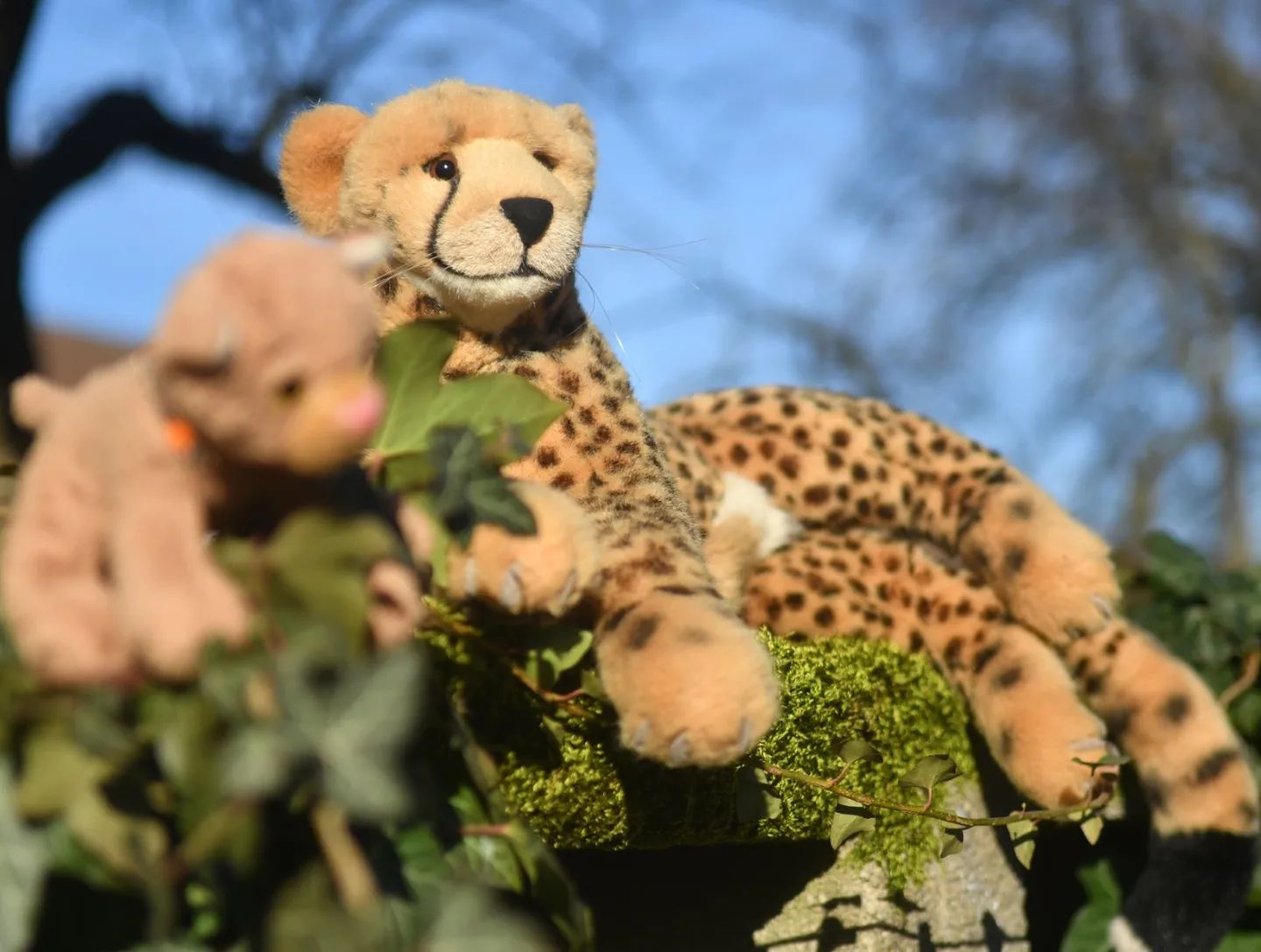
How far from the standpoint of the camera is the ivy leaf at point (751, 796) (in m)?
1.11

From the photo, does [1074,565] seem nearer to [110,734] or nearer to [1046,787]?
[1046,787]

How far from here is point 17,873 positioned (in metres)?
0.61

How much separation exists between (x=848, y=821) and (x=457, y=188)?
2.20 ft

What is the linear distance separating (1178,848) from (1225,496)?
388 inches

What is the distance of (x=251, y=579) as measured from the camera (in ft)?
2.10

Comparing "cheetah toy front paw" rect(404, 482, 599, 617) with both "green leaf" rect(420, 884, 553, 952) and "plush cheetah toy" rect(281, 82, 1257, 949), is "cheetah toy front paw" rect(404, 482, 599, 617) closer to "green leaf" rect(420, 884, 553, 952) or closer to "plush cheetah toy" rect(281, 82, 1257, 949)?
"plush cheetah toy" rect(281, 82, 1257, 949)

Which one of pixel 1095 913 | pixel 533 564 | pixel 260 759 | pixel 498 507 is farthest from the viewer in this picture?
pixel 1095 913

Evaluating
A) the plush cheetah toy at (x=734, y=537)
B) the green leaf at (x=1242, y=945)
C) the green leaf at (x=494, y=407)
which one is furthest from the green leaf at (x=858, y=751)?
the green leaf at (x=1242, y=945)

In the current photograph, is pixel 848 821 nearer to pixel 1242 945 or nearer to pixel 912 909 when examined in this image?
pixel 912 909

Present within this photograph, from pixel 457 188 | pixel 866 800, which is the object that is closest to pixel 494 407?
pixel 457 188

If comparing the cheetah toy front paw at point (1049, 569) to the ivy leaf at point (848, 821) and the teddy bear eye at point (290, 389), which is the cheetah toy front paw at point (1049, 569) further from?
the teddy bear eye at point (290, 389)

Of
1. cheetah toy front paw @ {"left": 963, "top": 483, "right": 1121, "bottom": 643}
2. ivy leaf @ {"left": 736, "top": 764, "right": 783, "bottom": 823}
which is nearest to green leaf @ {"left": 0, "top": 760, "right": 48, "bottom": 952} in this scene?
ivy leaf @ {"left": 736, "top": 764, "right": 783, "bottom": 823}

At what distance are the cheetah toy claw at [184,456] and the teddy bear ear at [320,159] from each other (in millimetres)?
614

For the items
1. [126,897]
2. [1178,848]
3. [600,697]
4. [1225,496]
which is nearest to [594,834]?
[600,697]
